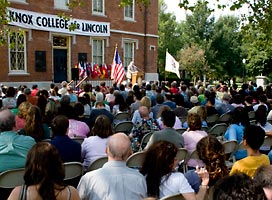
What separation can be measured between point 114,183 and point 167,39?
47778 mm

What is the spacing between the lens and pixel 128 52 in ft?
88.2

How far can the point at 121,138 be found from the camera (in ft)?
12.1

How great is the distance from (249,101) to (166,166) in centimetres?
659

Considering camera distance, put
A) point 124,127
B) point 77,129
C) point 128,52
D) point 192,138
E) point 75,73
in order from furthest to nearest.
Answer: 1. point 128,52
2. point 75,73
3. point 124,127
4. point 77,129
5. point 192,138

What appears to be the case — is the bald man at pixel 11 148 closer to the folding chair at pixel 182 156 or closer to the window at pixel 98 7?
the folding chair at pixel 182 156

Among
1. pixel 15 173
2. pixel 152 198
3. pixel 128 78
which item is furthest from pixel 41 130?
pixel 128 78

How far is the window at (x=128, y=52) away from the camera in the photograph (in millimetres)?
26641

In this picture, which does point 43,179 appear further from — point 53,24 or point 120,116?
point 53,24

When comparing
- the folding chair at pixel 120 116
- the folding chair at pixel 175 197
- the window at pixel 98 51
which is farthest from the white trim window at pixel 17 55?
the folding chair at pixel 175 197

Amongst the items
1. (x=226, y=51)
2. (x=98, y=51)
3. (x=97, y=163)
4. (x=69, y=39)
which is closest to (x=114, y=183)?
(x=97, y=163)

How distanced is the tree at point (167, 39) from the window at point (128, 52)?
69.9 feet

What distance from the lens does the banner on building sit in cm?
1898

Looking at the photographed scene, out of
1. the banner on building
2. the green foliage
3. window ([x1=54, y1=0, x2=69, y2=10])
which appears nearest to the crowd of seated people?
the banner on building

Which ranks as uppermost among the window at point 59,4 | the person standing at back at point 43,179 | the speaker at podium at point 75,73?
the window at point 59,4
